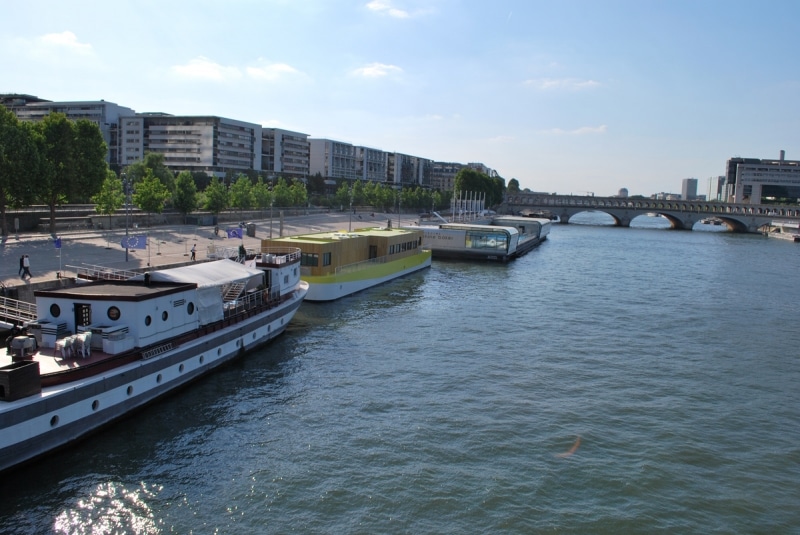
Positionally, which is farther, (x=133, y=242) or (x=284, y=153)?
(x=284, y=153)

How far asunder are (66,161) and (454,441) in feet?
176

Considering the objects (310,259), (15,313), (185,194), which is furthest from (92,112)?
(15,313)

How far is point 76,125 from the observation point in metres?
62.4

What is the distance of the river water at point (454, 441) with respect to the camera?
1641 centimetres

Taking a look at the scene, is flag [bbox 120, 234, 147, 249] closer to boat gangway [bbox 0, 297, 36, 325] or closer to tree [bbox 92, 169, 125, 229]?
boat gangway [bbox 0, 297, 36, 325]

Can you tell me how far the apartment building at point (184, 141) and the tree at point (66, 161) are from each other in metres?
91.9

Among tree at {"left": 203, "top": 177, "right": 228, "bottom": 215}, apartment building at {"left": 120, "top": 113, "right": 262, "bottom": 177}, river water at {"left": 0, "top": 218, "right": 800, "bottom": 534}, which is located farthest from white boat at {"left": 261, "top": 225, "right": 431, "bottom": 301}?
apartment building at {"left": 120, "top": 113, "right": 262, "bottom": 177}

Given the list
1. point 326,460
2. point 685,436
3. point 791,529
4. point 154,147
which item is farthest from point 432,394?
point 154,147

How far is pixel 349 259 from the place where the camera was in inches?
1943

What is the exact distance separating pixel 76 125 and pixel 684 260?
79.7m

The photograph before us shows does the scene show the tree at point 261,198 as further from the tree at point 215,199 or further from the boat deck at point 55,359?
the boat deck at point 55,359

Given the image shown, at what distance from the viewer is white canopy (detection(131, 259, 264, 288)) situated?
84.4 ft

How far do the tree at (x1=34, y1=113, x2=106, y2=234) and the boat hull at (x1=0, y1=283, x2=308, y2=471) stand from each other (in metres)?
38.5

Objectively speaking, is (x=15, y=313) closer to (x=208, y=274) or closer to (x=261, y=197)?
(x=208, y=274)
